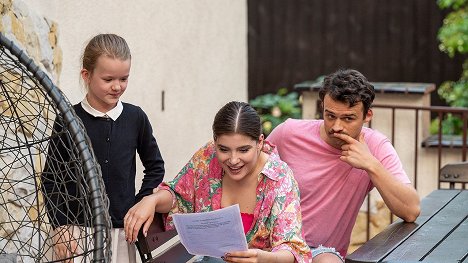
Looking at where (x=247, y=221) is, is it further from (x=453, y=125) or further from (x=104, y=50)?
(x=453, y=125)

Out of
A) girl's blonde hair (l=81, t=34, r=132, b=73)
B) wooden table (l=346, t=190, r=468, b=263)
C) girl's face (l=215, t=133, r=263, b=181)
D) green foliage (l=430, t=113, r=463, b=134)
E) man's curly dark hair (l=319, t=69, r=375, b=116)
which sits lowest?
green foliage (l=430, t=113, r=463, b=134)

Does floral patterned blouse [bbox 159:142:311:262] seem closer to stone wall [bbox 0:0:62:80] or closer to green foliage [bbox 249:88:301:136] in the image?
stone wall [bbox 0:0:62:80]

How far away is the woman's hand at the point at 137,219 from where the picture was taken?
11.3 feet

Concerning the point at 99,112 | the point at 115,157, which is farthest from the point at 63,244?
the point at 99,112

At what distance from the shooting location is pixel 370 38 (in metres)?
11.0

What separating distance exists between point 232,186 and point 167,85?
2.35 metres

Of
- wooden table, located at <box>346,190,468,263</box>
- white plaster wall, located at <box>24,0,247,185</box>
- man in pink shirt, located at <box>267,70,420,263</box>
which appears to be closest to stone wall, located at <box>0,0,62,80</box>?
white plaster wall, located at <box>24,0,247,185</box>

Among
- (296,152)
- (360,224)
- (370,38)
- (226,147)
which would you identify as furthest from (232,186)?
(370,38)

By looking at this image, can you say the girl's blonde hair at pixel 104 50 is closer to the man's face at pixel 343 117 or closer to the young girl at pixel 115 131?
the young girl at pixel 115 131

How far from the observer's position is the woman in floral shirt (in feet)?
11.4

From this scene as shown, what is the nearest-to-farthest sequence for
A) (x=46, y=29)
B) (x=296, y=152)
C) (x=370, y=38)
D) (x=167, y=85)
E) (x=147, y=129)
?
(x=147, y=129)
(x=296, y=152)
(x=46, y=29)
(x=167, y=85)
(x=370, y=38)

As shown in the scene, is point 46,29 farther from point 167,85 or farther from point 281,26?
point 281,26

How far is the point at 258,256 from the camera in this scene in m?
3.33

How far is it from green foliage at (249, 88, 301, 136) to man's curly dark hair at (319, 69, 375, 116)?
614cm
